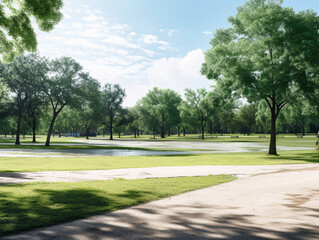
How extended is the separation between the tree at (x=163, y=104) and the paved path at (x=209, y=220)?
8111cm

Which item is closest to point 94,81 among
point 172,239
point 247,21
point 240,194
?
point 247,21

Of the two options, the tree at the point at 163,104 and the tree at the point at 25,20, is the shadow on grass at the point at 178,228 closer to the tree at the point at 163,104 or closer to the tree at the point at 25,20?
the tree at the point at 25,20

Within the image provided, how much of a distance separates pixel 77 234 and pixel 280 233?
3.38 m

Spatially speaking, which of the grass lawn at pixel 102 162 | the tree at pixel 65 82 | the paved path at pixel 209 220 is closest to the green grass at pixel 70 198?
the paved path at pixel 209 220

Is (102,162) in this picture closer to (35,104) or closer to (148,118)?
(35,104)

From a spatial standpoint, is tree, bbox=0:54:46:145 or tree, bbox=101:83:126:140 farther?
tree, bbox=101:83:126:140

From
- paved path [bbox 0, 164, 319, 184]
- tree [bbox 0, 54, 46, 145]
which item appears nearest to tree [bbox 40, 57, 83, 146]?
tree [bbox 0, 54, 46, 145]

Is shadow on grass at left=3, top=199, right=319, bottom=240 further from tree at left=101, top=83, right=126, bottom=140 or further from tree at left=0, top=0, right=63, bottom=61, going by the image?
tree at left=101, top=83, right=126, bottom=140

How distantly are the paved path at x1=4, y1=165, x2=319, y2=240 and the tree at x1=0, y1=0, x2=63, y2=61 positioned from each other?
1169cm

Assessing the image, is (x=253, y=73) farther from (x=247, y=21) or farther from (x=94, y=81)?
(x=94, y=81)

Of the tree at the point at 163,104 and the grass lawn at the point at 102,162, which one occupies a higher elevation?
the tree at the point at 163,104

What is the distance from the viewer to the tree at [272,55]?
69.2 ft

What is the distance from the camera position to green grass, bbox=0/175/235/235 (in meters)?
4.99

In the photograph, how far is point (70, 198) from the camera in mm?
6668
